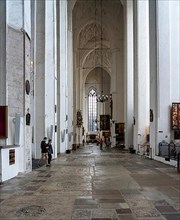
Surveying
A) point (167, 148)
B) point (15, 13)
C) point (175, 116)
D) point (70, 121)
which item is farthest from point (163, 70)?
point (70, 121)

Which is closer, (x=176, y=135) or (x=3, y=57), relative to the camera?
(x=3, y=57)

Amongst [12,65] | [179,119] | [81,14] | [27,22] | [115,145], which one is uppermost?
[81,14]

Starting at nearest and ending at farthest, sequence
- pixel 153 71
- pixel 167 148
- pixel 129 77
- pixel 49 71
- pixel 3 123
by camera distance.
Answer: pixel 3 123, pixel 167 148, pixel 153 71, pixel 49 71, pixel 129 77

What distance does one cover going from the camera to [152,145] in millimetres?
24078

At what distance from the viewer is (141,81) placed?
30031mm

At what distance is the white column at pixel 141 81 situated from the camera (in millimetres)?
29906

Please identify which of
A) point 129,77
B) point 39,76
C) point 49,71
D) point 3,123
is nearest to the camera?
point 3,123

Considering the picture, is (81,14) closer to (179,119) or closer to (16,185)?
(179,119)

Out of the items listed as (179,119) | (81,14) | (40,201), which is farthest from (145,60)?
(40,201)

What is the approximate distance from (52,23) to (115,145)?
22.0 m

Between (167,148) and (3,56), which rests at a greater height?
(3,56)

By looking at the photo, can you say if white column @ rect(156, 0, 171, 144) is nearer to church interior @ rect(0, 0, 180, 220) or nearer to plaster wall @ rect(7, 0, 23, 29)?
church interior @ rect(0, 0, 180, 220)

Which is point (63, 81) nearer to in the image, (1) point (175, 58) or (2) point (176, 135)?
(1) point (175, 58)

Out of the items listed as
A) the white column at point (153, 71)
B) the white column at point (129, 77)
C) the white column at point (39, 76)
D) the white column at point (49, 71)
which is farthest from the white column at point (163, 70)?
the white column at point (129, 77)
